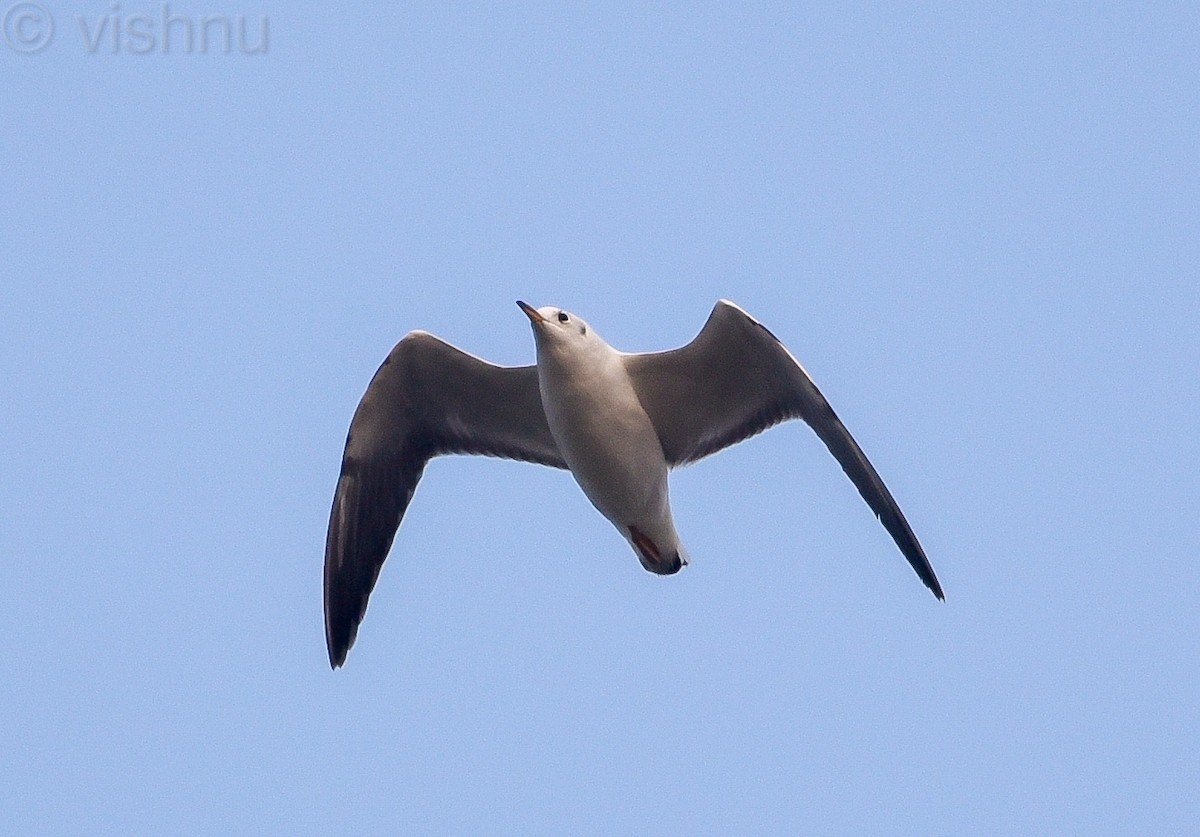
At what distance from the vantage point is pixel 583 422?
Answer: 13.0 metres

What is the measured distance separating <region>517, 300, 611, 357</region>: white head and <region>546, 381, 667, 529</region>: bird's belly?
350mm

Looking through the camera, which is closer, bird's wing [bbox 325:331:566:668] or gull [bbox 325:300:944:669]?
gull [bbox 325:300:944:669]

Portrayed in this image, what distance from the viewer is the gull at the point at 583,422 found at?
42.3ft

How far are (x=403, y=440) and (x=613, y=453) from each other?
86.2 inches

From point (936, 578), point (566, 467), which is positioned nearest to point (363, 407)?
point (566, 467)

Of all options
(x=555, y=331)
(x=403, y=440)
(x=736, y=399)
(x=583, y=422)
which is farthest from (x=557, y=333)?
(x=403, y=440)

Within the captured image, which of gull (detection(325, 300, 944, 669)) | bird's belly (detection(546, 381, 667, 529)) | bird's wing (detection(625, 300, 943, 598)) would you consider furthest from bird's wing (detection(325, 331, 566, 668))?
bird's wing (detection(625, 300, 943, 598))

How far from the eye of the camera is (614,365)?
1332 centimetres

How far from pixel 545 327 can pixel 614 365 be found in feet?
2.58

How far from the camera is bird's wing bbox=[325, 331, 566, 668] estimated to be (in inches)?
552

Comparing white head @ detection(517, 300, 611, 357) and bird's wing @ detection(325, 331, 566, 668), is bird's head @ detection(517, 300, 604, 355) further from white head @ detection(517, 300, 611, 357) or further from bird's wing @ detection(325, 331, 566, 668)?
bird's wing @ detection(325, 331, 566, 668)

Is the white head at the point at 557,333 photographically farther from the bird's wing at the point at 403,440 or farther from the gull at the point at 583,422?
the bird's wing at the point at 403,440

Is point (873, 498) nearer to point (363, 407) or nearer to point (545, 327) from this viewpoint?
point (545, 327)

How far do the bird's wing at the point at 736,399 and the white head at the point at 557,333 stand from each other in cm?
61
